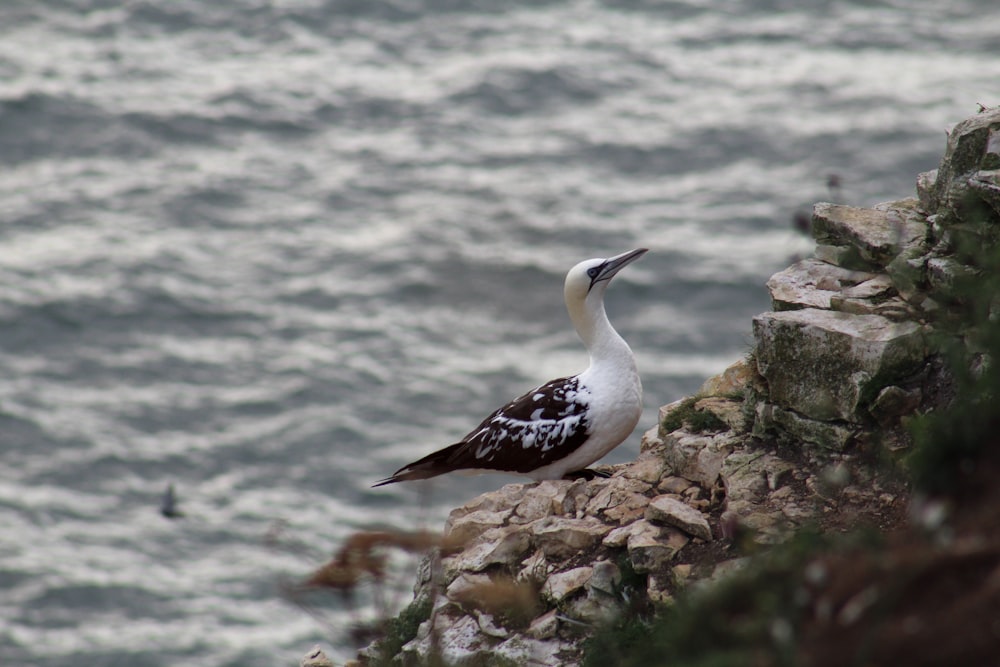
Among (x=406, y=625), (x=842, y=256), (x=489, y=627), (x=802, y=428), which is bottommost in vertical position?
(x=406, y=625)

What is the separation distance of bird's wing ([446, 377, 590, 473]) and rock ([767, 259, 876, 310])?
207 centimetres

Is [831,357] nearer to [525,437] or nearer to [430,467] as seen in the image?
[525,437]

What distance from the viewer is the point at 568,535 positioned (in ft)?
30.5

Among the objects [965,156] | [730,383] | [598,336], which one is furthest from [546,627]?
[965,156]

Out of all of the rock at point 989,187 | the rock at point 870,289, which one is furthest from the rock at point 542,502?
the rock at point 989,187

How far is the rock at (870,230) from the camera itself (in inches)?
370

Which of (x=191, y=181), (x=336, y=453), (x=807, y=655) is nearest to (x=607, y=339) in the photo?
(x=807, y=655)

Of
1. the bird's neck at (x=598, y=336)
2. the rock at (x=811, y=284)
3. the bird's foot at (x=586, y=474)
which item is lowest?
the bird's foot at (x=586, y=474)

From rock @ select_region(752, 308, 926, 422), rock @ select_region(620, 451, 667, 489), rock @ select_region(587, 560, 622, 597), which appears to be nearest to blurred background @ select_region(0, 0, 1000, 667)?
rock @ select_region(620, 451, 667, 489)

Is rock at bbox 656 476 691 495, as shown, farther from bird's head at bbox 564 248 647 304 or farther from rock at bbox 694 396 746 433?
bird's head at bbox 564 248 647 304

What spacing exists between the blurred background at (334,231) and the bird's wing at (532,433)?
9106mm

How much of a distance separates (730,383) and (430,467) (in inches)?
107

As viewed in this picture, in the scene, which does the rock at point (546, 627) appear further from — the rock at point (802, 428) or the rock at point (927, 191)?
the rock at point (927, 191)

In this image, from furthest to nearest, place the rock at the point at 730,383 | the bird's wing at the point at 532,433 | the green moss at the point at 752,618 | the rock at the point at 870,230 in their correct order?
the bird's wing at the point at 532,433, the rock at the point at 730,383, the rock at the point at 870,230, the green moss at the point at 752,618
